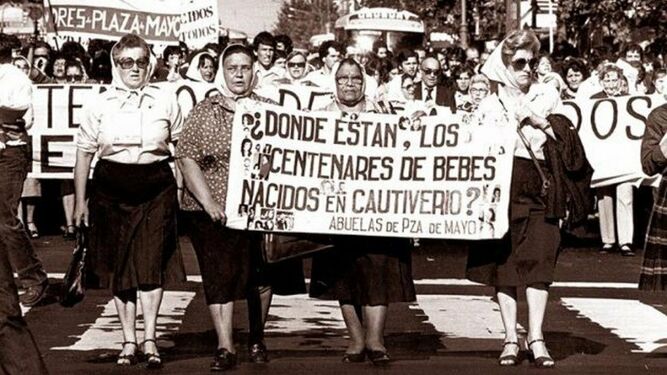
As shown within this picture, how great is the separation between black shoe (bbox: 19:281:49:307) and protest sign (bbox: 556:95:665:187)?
6718 millimetres

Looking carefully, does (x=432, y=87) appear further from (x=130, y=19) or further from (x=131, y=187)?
(x=131, y=187)

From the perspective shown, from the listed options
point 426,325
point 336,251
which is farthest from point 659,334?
point 336,251

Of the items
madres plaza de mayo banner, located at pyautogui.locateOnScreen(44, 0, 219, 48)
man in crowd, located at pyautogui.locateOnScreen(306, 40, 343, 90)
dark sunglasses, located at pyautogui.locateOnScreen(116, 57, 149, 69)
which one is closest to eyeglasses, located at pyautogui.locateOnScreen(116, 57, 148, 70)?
dark sunglasses, located at pyautogui.locateOnScreen(116, 57, 149, 69)

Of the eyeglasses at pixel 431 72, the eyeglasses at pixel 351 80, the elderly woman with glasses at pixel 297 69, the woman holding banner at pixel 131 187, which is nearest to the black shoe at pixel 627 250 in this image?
the eyeglasses at pixel 431 72

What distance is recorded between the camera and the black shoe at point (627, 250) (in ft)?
61.6

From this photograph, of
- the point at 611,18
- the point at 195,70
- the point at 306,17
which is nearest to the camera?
the point at 195,70

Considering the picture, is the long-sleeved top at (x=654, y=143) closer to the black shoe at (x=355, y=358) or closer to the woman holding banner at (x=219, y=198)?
the black shoe at (x=355, y=358)

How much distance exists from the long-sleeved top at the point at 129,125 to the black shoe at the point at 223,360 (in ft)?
3.79

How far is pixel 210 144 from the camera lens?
36.9 feet

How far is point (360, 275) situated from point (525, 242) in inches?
37.7

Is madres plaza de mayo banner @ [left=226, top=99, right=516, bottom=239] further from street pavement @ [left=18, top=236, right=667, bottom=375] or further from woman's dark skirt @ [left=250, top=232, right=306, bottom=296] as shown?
street pavement @ [left=18, top=236, right=667, bottom=375]

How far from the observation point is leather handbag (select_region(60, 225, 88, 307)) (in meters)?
11.5

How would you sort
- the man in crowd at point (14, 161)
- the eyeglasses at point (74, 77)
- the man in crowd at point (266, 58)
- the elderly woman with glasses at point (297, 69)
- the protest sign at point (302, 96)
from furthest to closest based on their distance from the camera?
the eyeglasses at point (74, 77)
the elderly woman with glasses at point (297, 69)
the man in crowd at point (266, 58)
the protest sign at point (302, 96)
the man in crowd at point (14, 161)

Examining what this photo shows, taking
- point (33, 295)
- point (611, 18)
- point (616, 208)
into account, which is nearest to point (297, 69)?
point (616, 208)
